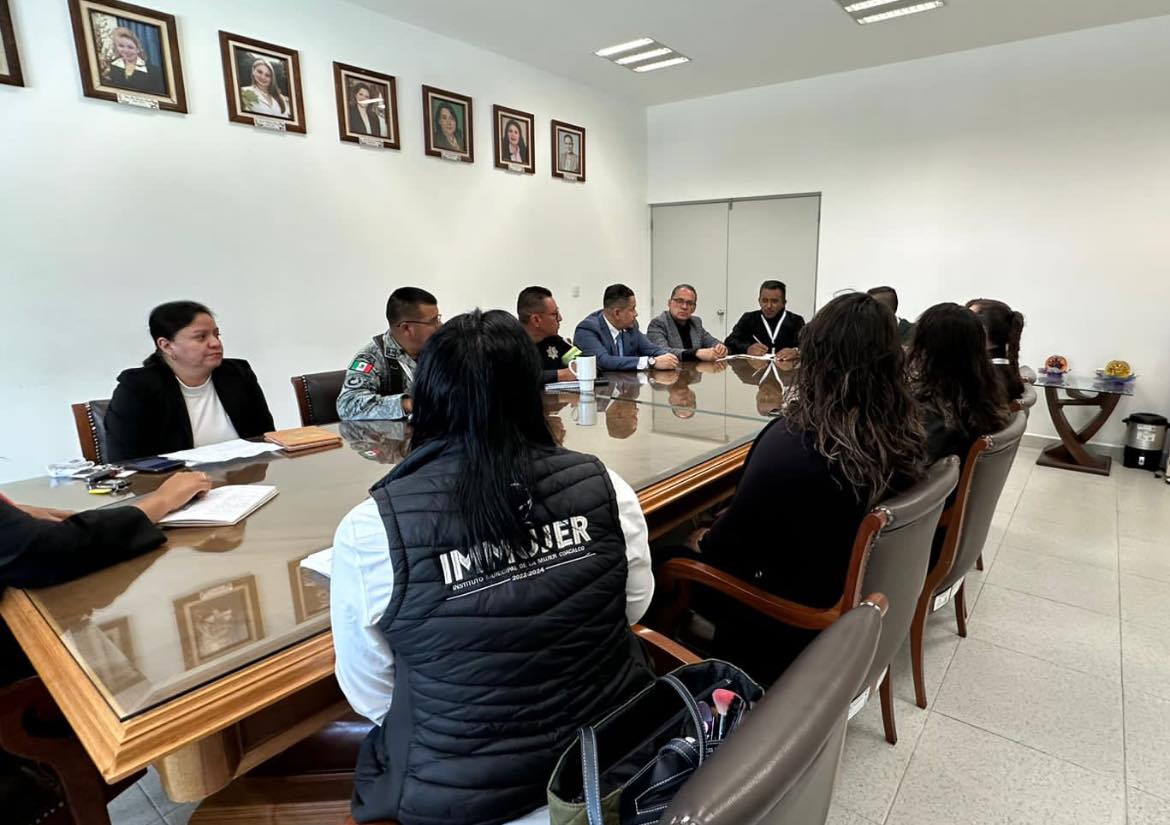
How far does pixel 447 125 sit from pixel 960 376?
377 cm

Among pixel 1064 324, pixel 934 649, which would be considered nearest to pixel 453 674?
pixel 934 649

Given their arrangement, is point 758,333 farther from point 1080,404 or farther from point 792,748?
point 792,748

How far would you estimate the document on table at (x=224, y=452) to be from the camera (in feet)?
5.85

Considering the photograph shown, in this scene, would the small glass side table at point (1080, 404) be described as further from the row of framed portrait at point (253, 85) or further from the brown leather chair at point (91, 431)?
the brown leather chair at point (91, 431)

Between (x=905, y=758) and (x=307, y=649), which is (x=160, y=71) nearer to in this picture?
(x=307, y=649)

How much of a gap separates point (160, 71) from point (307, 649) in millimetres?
3420

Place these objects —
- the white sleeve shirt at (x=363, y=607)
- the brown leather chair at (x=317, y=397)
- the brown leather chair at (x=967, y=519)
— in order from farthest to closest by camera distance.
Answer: the brown leather chair at (x=317, y=397)
the brown leather chair at (x=967, y=519)
the white sleeve shirt at (x=363, y=607)

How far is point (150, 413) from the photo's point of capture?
1973 millimetres

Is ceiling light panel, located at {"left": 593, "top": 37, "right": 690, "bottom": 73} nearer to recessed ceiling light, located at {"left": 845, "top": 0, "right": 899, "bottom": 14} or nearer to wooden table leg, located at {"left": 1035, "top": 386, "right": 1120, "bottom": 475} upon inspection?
recessed ceiling light, located at {"left": 845, "top": 0, "right": 899, "bottom": 14}

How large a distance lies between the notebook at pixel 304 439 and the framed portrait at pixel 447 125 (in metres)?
2.90

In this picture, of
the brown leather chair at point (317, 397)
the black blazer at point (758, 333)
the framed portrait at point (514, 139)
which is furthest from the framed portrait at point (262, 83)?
the black blazer at point (758, 333)

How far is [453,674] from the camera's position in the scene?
30.5 inches

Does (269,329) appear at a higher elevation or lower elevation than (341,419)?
higher

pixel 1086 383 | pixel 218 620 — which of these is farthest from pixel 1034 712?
pixel 1086 383
